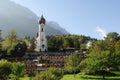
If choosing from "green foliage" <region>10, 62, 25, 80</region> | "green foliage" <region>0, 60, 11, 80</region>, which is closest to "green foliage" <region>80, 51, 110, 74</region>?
"green foliage" <region>10, 62, 25, 80</region>

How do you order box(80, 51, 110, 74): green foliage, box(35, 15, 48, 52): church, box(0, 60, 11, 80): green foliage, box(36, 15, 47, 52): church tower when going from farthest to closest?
1. box(36, 15, 47, 52): church tower
2. box(35, 15, 48, 52): church
3. box(80, 51, 110, 74): green foliage
4. box(0, 60, 11, 80): green foliage

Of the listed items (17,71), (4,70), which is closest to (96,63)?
(17,71)

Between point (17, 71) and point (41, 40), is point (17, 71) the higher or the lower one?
the lower one

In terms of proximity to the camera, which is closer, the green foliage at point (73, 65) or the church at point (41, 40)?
the green foliage at point (73, 65)

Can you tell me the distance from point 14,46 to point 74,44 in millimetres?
56563

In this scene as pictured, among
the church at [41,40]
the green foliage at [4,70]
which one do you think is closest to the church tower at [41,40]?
the church at [41,40]

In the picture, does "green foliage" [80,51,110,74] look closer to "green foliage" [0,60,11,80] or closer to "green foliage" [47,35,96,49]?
"green foliage" [0,60,11,80]

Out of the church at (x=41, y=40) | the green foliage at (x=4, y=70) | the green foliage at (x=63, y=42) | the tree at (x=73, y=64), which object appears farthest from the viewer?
the green foliage at (x=63, y=42)

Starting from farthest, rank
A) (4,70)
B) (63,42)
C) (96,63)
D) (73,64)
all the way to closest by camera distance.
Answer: (63,42) → (73,64) → (96,63) → (4,70)

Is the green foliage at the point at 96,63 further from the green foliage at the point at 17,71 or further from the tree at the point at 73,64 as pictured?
the green foliage at the point at 17,71

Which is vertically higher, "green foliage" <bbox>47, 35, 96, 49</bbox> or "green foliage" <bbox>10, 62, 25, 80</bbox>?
"green foliage" <bbox>47, 35, 96, 49</bbox>

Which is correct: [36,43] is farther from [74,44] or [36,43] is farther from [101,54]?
[101,54]

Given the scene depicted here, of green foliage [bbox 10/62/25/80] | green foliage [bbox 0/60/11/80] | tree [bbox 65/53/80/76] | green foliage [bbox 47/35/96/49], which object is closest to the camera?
green foliage [bbox 0/60/11/80]

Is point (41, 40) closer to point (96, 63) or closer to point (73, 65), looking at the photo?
point (73, 65)
